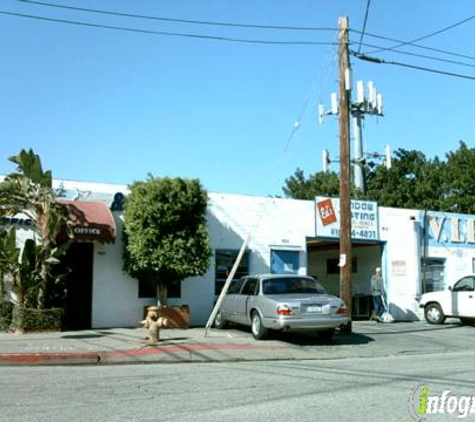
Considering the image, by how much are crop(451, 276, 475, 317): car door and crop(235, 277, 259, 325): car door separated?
793 cm

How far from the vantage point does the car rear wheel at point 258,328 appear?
602 inches

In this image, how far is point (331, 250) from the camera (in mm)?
26969

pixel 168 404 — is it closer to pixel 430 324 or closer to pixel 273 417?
pixel 273 417

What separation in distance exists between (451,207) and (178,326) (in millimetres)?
31040

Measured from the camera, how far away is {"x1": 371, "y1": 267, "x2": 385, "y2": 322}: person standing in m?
21.8

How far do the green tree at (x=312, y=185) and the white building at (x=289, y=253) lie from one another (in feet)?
75.7

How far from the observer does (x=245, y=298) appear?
53.2 feet

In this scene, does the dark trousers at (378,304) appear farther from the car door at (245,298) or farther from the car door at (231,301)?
the car door at (245,298)

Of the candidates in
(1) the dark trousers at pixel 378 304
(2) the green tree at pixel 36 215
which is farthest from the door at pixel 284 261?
(2) the green tree at pixel 36 215

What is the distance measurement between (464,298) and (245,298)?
26.9 ft

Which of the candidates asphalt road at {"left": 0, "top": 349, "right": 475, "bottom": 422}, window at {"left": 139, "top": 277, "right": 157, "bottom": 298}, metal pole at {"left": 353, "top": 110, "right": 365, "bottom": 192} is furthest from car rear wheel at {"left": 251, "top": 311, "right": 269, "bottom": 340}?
metal pole at {"left": 353, "top": 110, "right": 365, "bottom": 192}

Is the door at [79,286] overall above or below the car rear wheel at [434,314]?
above

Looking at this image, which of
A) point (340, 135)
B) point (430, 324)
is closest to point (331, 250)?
point (430, 324)

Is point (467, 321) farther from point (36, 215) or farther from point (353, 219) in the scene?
point (36, 215)
